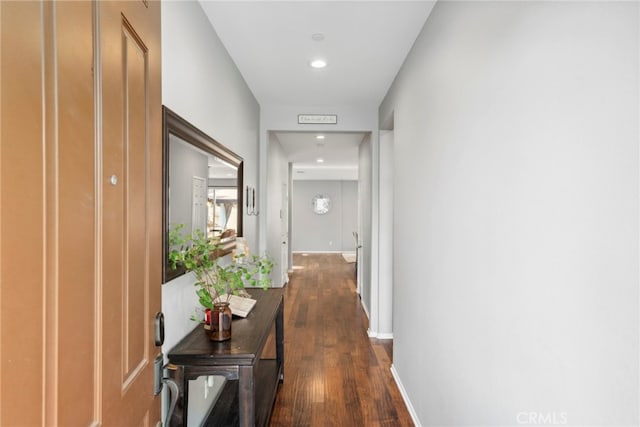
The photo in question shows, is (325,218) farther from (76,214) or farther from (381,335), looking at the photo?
(76,214)

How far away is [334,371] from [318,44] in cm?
261

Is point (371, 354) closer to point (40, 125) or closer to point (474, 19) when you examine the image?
point (474, 19)

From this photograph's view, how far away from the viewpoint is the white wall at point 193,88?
1.60 m

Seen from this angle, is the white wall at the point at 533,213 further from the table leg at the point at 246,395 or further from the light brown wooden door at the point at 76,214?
the light brown wooden door at the point at 76,214

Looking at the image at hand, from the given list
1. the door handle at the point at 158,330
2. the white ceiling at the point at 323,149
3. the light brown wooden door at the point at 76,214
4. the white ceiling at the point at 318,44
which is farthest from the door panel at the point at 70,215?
the white ceiling at the point at 323,149

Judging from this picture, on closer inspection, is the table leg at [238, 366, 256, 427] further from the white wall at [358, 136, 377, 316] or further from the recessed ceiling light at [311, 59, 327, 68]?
the white wall at [358, 136, 377, 316]

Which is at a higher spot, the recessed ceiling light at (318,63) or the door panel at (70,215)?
the recessed ceiling light at (318,63)

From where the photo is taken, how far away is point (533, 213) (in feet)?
3.42

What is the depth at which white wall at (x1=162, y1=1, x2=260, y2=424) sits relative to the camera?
1597 mm

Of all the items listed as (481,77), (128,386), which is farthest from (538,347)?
(128,386)

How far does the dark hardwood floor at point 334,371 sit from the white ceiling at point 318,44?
2540 millimetres
